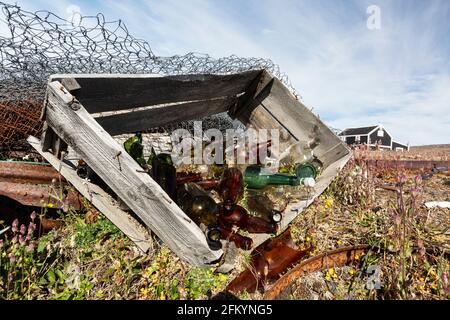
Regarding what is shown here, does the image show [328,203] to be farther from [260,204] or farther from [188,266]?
[188,266]

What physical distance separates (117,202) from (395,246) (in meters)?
1.77

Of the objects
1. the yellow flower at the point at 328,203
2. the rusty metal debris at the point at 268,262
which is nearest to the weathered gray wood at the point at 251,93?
the yellow flower at the point at 328,203

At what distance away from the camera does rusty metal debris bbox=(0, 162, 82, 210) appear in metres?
2.19

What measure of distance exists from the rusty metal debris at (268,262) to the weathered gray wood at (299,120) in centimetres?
137

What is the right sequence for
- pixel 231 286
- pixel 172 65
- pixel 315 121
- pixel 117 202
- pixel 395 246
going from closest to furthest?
pixel 231 286 < pixel 395 246 < pixel 117 202 < pixel 315 121 < pixel 172 65

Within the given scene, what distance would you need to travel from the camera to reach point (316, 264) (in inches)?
67.1

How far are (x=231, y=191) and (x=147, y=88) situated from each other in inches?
40.6

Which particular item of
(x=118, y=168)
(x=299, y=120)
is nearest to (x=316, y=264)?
(x=118, y=168)

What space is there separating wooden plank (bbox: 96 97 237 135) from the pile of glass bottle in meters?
0.23

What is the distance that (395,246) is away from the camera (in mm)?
1698

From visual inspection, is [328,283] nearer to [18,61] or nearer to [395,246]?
[395,246]

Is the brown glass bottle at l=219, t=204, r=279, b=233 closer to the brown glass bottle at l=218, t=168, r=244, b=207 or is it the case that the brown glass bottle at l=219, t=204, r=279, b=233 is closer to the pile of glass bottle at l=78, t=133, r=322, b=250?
the pile of glass bottle at l=78, t=133, r=322, b=250
